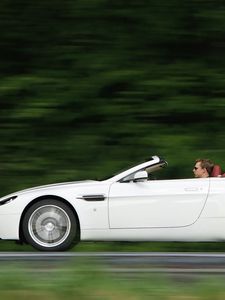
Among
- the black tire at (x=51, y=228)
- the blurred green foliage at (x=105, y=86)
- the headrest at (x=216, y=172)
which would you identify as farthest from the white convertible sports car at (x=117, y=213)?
the blurred green foliage at (x=105, y=86)

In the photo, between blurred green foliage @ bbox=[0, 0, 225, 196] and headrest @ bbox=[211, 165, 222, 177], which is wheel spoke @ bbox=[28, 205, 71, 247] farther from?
blurred green foliage @ bbox=[0, 0, 225, 196]

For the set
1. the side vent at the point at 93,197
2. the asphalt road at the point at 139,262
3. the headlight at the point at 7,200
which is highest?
the headlight at the point at 7,200

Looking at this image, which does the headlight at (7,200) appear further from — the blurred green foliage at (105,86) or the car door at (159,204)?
the blurred green foliage at (105,86)

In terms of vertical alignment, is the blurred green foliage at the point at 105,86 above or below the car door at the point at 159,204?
above

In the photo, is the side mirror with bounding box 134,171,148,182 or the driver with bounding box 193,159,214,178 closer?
the side mirror with bounding box 134,171,148,182

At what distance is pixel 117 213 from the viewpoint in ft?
35.6

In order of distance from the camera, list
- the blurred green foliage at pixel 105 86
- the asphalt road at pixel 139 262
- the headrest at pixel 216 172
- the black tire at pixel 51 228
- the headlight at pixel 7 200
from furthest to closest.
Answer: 1. the blurred green foliage at pixel 105 86
2. the headrest at pixel 216 172
3. the headlight at pixel 7 200
4. the black tire at pixel 51 228
5. the asphalt road at pixel 139 262

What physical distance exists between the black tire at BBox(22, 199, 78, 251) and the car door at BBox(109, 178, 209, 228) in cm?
54

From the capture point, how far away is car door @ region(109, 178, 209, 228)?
10781 mm

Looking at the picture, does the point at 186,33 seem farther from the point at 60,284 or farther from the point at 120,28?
the point at 60,284

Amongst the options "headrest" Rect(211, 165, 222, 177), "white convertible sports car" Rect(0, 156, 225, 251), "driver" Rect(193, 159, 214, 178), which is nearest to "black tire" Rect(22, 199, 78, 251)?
"white convertible sports car" Rect(0, 156, 225, 251)

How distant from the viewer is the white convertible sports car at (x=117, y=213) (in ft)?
35.3

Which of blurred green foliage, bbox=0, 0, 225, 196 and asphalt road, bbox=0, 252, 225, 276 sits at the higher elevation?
blurred green foliage, bbox=0, 0, 225, 196

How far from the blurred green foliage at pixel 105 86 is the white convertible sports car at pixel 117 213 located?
419cm
